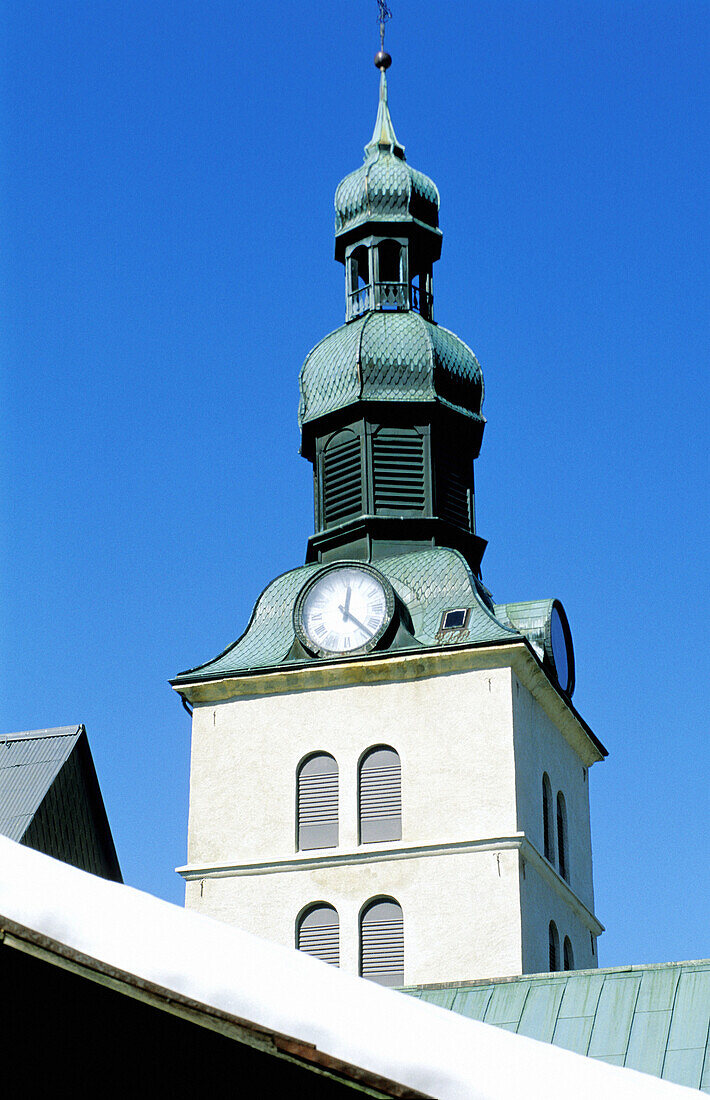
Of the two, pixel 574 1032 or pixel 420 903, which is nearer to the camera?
pixel 574 1032

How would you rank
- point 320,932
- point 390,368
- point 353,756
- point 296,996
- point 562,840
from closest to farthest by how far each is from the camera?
1. point 296,996
2. point 320,932
3. point 353,756
4. point 562,840
5. point 390,368

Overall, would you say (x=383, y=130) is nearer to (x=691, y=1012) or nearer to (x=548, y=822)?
(x=548, y=822)

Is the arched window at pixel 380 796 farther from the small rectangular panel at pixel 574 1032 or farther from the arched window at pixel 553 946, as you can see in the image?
the small rectangular panel at pixel 574 1032

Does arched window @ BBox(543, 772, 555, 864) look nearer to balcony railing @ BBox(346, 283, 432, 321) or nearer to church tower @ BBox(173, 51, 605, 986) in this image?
church tower @ BBox(173, 51, 605, 986)

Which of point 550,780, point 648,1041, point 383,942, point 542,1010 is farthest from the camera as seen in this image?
point 550,780

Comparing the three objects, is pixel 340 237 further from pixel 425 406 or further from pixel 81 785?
pixel 81 785

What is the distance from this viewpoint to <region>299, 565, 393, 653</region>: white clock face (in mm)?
29703

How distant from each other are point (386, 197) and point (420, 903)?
13271 mm

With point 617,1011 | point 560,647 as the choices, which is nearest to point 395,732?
point 560,647

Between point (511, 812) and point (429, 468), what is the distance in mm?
6329

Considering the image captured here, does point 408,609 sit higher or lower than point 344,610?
higher

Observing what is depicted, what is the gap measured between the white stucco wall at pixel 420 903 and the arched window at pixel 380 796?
53cm

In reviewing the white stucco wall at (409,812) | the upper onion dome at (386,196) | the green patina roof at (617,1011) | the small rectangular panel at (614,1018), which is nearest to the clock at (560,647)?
the white stucco wall at (409,812)

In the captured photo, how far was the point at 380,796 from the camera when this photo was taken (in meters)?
29.3
